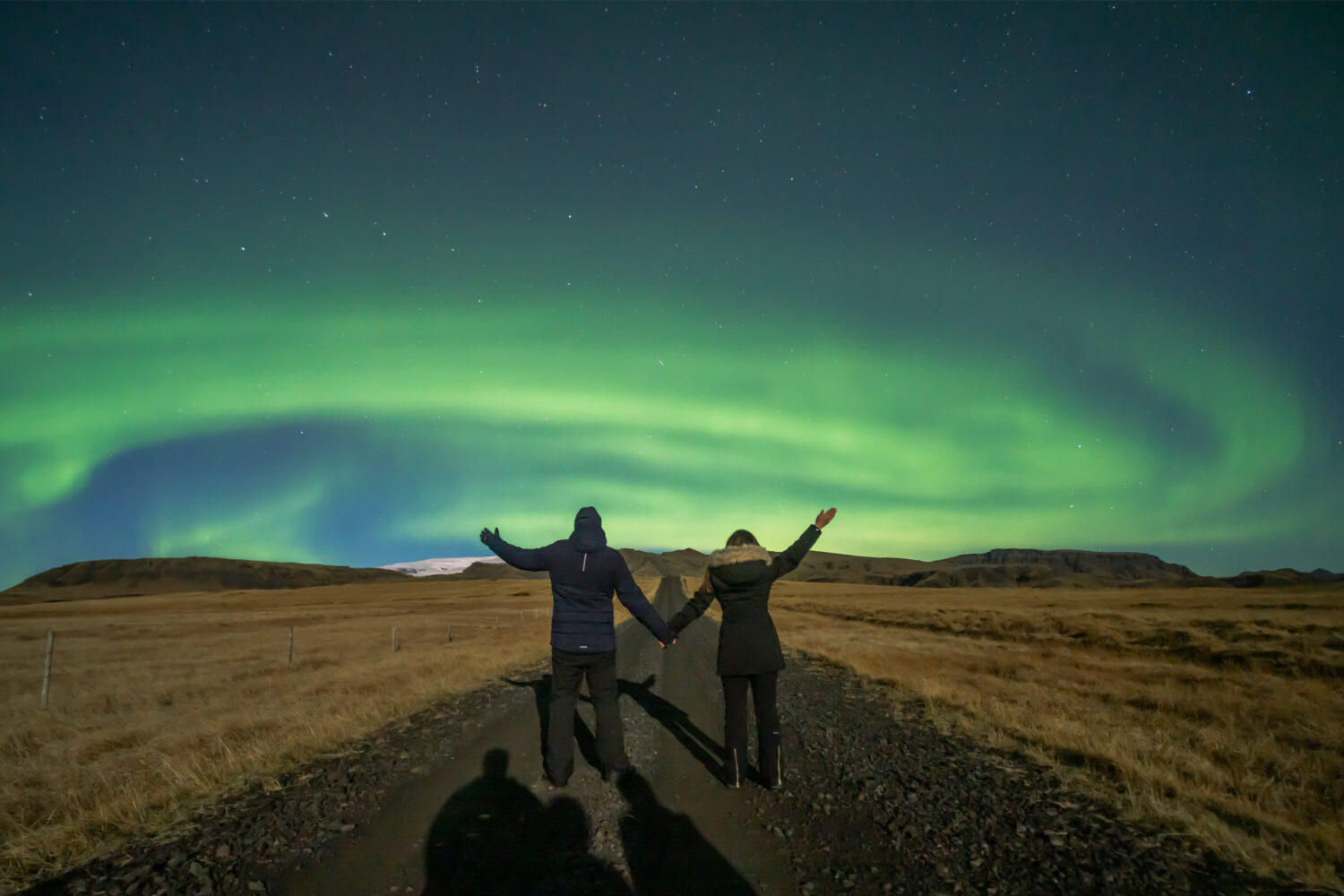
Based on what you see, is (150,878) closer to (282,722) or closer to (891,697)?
(282,722)

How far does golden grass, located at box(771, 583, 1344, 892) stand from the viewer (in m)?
5.50

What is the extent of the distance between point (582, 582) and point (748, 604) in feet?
5.86

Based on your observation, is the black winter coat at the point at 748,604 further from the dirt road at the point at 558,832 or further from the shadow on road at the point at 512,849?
the shadow on road at the point at 512,849

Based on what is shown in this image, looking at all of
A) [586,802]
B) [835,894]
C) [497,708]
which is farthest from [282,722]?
→ [835,894]

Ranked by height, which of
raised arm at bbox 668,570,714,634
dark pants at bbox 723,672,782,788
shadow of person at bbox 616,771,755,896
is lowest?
shadow of person at bbox 616,771,755,896

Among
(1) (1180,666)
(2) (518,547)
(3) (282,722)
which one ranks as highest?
(2) (518,547)

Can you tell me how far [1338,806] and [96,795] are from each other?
12683 millimetres

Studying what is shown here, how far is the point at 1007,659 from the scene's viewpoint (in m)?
18.9

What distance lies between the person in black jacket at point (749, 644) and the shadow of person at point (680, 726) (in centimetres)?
65

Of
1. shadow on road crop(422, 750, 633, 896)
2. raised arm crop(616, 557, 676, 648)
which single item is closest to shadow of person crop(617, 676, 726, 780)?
raised arm crop(616, 557, 676, 648)

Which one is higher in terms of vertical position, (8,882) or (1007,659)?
(8,882)

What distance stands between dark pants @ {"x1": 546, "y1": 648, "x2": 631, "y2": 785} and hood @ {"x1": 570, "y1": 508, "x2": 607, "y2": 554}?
1.13 metres

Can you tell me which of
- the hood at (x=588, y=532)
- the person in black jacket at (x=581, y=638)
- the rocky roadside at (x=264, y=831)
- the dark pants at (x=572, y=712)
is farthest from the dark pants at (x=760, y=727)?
the rocky roadside at (x=264, y=831)

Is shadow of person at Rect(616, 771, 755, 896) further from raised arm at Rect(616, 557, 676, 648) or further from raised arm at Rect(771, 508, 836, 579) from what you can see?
raised arm at Rect(771, 508, 836, 579)
